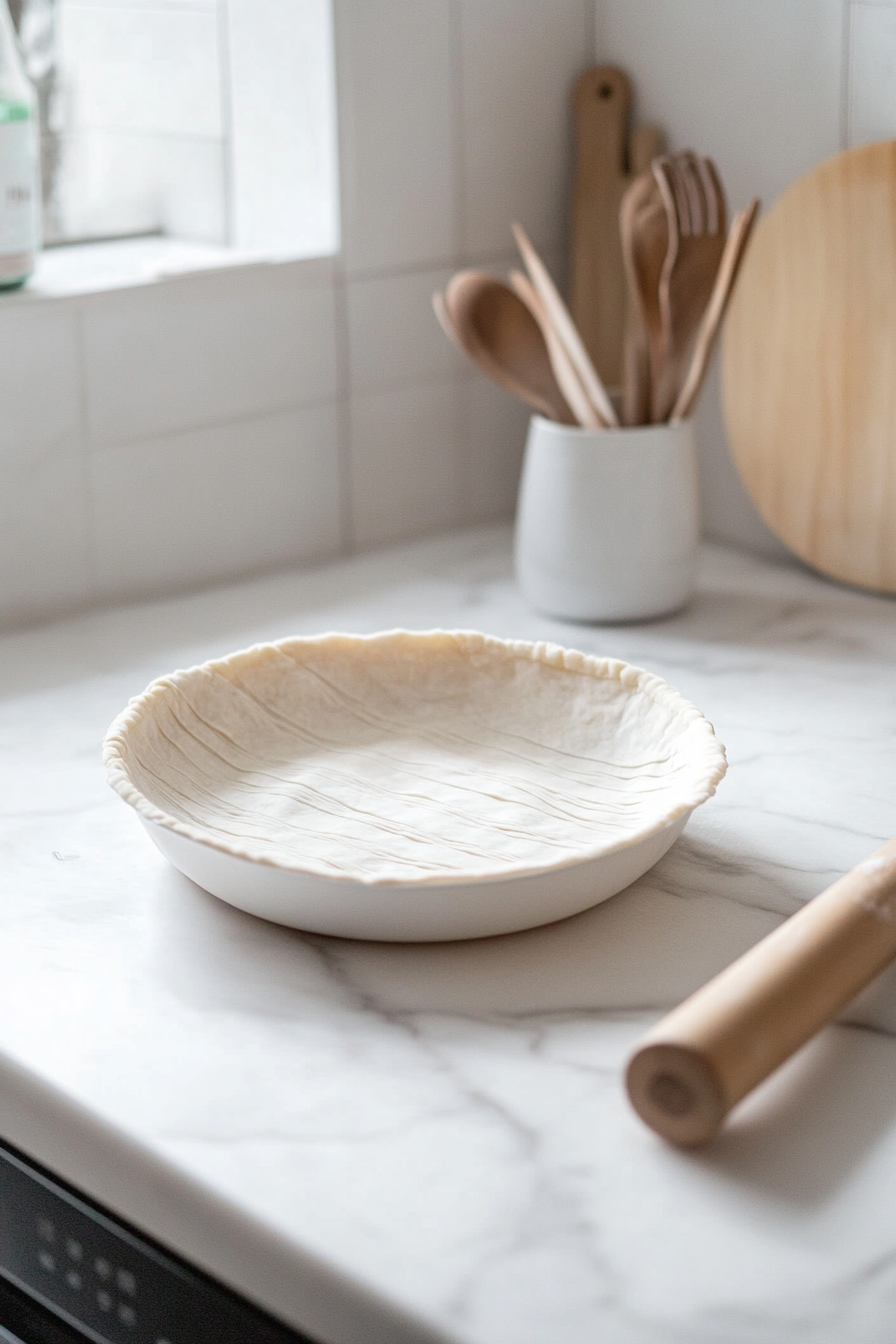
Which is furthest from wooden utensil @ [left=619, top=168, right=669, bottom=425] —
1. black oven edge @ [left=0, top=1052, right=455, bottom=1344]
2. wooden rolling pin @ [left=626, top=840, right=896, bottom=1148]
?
black oven edge @ [left=0, top=1052, right=455, bottom=1344]

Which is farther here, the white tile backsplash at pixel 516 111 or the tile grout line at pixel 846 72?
the white tile backsplash at pixel 516 111

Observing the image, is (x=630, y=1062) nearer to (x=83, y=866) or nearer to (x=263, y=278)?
(x=83, y=866)

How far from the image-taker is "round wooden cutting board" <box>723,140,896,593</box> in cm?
109

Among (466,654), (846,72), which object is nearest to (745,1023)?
(466,654)

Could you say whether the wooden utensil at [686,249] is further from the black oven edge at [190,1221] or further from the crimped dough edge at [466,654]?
the black oven edge at [190,1221]

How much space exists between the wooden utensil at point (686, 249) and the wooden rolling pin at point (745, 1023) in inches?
23.1

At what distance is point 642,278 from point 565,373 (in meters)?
0.09

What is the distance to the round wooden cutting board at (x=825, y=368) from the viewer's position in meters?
1.09

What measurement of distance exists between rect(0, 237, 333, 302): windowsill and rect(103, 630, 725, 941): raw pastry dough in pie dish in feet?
1.33

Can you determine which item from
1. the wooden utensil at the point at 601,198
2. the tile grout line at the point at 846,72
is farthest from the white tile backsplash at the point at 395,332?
the tile grout line at the point at 846,72

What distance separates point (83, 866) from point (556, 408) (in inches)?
21.2

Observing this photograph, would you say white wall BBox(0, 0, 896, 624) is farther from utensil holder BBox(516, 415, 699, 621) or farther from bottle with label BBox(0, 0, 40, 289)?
utensil holder BBox(516, 415, 699, 621)

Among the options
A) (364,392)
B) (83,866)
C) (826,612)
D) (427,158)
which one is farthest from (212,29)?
(83,866)

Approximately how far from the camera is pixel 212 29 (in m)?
1.25
